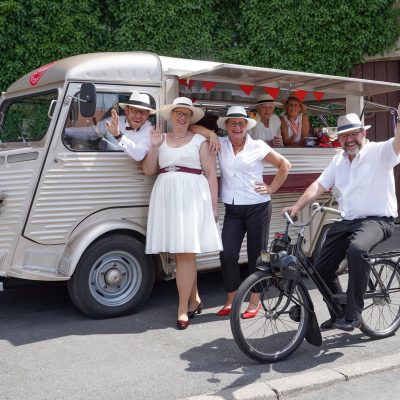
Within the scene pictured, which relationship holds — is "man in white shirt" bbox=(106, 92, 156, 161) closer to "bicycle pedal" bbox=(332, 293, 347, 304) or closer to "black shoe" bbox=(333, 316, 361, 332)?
"bicycle pedal" bbox=(332, 293, 347, 304)

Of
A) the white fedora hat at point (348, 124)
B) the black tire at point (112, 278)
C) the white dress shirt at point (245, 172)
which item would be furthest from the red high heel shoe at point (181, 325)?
the white fedora hat at point (348, 124)

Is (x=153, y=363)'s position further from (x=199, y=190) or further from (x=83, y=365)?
(x=199, y=190)

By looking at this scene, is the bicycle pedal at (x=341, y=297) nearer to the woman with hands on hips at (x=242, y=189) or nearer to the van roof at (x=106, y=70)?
the woman with hands on hips at (x=242, y=189)

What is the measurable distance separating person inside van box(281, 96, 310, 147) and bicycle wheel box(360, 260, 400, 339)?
2674 millimetres

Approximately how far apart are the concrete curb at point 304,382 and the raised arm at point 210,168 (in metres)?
1.71

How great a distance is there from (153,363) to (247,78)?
3122 millimetres

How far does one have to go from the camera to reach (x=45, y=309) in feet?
19.0

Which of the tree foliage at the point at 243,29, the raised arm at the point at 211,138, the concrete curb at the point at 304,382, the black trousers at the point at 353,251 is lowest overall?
the concrete curb at the point at 304,382

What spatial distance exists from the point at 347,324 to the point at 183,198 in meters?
1.70

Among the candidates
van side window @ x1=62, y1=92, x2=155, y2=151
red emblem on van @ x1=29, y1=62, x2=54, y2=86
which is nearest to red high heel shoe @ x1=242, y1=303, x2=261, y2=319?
van side window @ x1=62, y1=92, x2=155, y2=151

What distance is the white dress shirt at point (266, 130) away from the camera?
6.74 metres

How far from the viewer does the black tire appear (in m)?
5.16

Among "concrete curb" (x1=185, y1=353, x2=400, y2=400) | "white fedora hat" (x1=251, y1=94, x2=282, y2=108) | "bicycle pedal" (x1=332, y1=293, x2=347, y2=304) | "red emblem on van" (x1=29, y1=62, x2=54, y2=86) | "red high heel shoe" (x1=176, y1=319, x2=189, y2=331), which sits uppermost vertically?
"red emblem on van" (x1=29, y1=62, x2=54, y2=86)

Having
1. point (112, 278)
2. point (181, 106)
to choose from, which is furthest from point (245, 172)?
point (112, 278)
